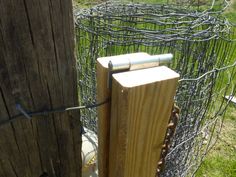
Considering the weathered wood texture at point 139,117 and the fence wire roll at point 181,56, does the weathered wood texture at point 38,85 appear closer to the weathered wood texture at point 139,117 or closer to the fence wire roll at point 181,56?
the weathered wood texture at point 139,117

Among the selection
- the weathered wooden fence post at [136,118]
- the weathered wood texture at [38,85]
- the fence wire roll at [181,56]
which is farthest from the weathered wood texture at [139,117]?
the fence wire roll at [181,56]

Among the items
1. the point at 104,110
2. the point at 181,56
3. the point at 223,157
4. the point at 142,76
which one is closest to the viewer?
the point at 142,76

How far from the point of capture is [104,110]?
0.85 metres

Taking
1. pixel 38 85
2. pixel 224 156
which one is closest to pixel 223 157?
pixel 224 156

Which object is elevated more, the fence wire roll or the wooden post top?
the wooden post top

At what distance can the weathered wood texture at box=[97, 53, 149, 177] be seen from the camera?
79cm

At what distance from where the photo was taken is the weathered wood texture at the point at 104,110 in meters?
0.79

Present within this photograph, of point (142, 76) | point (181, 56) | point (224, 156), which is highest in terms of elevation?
point (142, 76)

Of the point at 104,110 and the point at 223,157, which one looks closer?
the point at 104,110

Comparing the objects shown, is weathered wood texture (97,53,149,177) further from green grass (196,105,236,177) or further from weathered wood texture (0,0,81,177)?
green grass (196,105,236,177)

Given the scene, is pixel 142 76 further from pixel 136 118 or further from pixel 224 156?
pixel 224 156

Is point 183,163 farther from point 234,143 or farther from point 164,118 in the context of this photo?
point 164,118

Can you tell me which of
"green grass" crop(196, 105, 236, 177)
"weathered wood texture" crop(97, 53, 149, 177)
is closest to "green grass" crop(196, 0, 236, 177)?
"green grass" crop(196, 105, 236, 177)

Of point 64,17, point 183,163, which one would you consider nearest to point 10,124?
point 64,17
